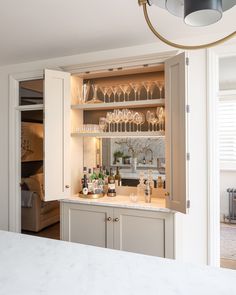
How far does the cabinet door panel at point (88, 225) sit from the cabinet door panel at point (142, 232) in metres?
0.10

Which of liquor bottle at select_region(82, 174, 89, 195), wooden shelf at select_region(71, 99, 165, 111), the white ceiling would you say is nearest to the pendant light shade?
the white ceiling

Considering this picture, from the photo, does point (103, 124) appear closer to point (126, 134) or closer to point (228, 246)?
point (126, 134)

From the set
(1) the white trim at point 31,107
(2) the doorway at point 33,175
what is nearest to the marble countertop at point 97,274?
(1) the white trim at point 31,107

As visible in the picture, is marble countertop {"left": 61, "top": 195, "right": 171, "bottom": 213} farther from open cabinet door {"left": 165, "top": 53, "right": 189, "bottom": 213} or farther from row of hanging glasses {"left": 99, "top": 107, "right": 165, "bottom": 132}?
row of hanging glasses {"left": 99, "top": 107, "right": 165, "bottom": 132}

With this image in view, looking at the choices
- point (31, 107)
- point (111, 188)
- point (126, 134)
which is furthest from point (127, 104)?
point (31, 107)

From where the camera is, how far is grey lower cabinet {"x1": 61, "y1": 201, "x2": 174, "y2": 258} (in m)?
2.39

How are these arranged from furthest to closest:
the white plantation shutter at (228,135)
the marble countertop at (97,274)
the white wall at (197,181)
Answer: the white plantation shutter at (228,135), the white wall at (197,181), the marble countertop at (97,274)

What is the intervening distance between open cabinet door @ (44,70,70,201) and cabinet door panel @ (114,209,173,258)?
0.72 meters

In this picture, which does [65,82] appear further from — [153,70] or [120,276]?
[120,276]

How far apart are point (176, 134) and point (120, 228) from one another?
1081 mm

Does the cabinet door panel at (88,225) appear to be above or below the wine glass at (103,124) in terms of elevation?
below

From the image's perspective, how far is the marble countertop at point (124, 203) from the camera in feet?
7.98

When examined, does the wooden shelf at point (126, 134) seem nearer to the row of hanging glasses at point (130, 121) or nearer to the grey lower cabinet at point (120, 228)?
the row of hanging glasses at point (130, 121)

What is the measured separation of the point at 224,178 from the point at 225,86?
2.25m
